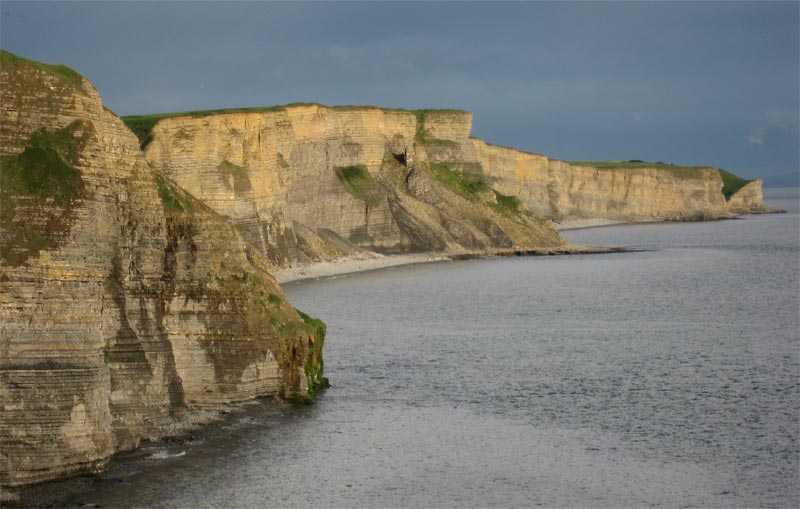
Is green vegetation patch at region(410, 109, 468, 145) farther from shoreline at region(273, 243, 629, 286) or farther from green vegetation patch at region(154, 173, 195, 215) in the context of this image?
green vegetation patch at region(154, 173, 195, 215)

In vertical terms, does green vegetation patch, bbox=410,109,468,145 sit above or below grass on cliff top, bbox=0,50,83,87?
above

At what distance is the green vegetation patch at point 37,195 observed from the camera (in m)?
23.7

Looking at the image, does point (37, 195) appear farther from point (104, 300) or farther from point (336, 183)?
point (336, 183)

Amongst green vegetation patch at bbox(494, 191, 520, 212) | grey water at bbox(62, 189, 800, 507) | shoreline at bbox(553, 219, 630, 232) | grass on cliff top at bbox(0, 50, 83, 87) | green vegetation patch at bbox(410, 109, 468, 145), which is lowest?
grey water at bbox(62, 189, 800, 507)

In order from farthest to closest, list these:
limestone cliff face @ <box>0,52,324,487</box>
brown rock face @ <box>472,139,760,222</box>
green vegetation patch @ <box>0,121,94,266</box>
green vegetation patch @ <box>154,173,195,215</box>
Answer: brown rock face @ <box>472,139,760,222</box> < green vegetation patch @ <box>154,173,195,215</box> < green vegetation patch @ <box>0,121,94,266</box> < limestone cliff face @ <box>0,52,324,487</box>

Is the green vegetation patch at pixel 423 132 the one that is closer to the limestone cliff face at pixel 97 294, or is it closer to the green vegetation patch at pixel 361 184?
the green vegetation patch at pixel 361 184

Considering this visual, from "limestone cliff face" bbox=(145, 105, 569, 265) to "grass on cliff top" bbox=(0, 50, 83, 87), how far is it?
140 feet

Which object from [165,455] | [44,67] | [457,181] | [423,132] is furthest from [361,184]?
[44,67]

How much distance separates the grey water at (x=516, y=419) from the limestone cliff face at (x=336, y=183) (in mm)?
11330

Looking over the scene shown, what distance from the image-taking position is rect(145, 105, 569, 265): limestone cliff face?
7281 centimetres

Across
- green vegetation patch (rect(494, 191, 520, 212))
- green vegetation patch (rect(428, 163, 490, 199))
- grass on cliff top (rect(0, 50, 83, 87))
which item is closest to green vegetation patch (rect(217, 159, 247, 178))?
green vegetation patch (rect(428, 163, 490, 199))

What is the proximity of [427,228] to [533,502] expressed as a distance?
7884 centimetres

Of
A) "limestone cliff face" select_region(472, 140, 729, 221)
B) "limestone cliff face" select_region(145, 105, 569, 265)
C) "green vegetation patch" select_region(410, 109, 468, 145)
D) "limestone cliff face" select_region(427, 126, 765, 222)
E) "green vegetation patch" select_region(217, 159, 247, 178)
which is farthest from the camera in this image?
"limestone cliff face" select_region(472, 140, 729, 221)

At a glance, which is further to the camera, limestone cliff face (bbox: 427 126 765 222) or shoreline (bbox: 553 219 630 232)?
shoreline (bbox: 553 219 630 232)
